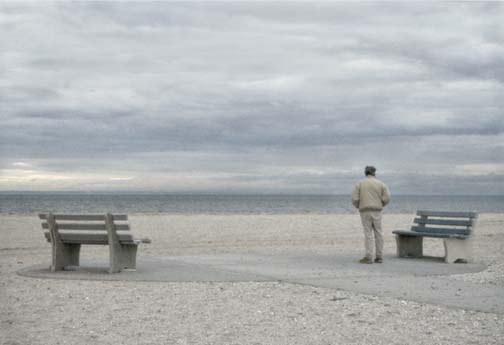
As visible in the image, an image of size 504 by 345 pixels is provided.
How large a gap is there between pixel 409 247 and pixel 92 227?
243 inches

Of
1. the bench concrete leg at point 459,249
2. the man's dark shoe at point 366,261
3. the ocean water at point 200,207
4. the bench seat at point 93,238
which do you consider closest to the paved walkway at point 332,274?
the man's dark shoe at point 366,261

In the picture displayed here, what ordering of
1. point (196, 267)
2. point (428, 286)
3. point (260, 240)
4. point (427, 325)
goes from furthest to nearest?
point (260, 240)
point (196, 267)
point (428, 286)
point (427, 325)

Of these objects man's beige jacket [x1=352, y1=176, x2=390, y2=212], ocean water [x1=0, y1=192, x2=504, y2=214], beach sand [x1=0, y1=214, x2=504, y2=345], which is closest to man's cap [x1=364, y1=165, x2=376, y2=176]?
man's beige jacket [x1=352, y1=176, x2=390, y2=212]

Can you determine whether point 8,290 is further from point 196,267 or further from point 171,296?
point 196,267

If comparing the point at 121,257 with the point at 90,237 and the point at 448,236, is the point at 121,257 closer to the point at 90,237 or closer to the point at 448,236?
the point at 90,237

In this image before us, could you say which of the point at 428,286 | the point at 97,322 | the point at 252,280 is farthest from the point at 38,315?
the point at 428,286

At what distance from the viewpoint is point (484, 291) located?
970 cm

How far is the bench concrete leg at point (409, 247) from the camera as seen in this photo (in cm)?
1472

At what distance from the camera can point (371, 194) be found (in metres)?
13.3

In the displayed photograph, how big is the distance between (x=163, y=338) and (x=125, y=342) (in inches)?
13.6

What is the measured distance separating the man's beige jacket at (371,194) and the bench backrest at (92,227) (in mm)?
4067

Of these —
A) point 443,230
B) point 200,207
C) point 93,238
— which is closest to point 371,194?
point 443,230

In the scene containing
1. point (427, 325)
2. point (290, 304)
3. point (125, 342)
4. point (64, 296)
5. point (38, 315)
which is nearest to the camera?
point (125, 342)

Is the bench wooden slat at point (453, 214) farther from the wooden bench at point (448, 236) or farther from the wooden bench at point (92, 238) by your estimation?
the wooden bench at point (92, 238)
